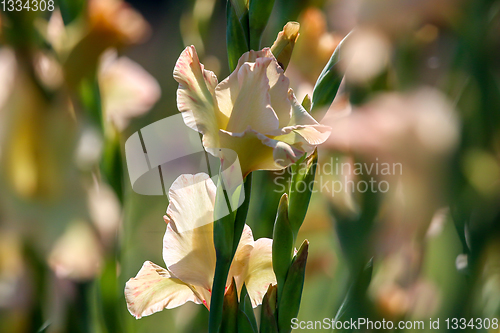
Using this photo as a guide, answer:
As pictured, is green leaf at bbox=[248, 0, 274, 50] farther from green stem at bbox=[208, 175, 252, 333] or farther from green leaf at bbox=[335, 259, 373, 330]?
green leaf at bbox=[335, 259, 373, 330]

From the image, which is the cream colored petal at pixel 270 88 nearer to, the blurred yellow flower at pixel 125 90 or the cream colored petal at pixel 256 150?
the cream colored petal at pixel 256 150

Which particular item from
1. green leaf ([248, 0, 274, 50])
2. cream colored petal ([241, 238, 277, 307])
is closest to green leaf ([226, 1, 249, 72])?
green leaf ([248, 0, 274, 50])

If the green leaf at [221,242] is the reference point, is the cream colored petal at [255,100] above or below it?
above

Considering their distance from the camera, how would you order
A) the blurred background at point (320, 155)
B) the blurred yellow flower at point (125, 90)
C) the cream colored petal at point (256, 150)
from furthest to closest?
the blurred yellow flower at point (125, 90)
the blurred background at point (320, 155)
the cream colored petal at point (256, 150)

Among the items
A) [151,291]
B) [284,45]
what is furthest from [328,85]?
[151,291]
